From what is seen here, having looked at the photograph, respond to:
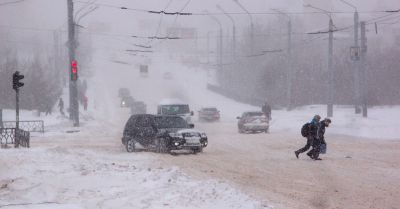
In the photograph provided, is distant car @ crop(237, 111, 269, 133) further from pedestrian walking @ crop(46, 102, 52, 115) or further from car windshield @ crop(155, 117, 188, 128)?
pedestrian walking @ crop(46, 102, 52, 115)

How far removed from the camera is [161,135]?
22125 millimetres

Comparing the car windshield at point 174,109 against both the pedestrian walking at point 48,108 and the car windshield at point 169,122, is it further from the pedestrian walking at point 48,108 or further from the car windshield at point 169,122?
the car windshield at point 169,122

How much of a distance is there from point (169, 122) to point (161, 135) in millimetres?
1253

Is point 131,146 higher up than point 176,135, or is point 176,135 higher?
point 176,135

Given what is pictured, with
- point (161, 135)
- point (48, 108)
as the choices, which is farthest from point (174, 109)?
point (161, 135)

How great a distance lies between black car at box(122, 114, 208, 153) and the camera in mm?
21656

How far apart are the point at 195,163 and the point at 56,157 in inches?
169

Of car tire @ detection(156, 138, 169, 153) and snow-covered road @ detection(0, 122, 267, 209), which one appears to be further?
car tire @ detection(156, 138, 169, 153)

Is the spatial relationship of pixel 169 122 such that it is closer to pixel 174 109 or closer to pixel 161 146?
pixel 161 146

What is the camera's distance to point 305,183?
13812mm

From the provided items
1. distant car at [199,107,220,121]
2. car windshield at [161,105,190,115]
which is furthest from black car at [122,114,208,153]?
distant car at [199,107,220,121]

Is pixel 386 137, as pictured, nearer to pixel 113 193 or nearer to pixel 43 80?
pixel 113 193

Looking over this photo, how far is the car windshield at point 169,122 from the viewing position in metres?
23.0

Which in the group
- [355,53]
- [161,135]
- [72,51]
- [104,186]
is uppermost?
[72,51]
